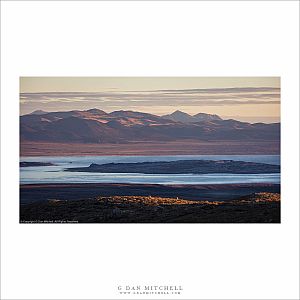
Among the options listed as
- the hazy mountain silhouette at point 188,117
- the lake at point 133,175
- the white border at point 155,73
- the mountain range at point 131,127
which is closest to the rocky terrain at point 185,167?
the lake at point 133,175

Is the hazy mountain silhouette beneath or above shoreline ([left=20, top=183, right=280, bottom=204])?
above

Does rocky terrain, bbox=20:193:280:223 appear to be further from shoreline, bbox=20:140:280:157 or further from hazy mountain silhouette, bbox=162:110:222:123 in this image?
hazy mountain silhouette, bbox=162:110:222:123

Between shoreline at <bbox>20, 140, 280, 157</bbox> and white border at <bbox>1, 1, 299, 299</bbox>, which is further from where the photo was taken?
shoreline at <bbox>20, 140, 280, 157</bbox>

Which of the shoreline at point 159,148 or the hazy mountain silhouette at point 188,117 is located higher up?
the hazy mountain silhouette at point 188,117

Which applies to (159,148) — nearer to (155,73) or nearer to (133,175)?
(133,175)

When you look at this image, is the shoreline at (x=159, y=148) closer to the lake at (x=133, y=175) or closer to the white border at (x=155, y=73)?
the lake at (x=133, y=175)

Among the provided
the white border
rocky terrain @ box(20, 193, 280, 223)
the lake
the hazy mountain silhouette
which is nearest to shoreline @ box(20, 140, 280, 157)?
the lake
